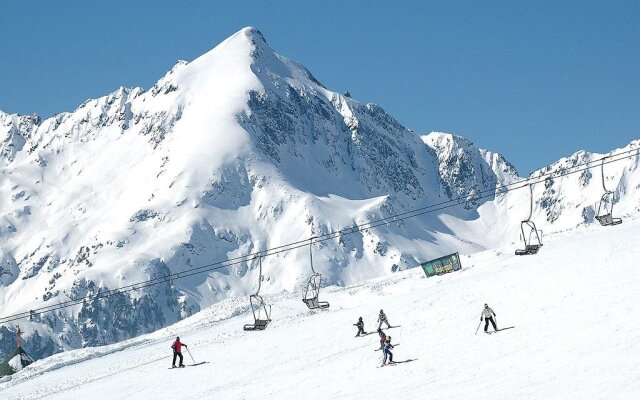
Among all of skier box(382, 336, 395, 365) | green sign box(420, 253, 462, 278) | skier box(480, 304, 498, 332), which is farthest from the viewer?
green sign box(420, 253, 462, 278)

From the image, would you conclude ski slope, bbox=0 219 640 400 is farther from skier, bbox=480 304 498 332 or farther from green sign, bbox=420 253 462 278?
green sign, bbox=420 253 462 278

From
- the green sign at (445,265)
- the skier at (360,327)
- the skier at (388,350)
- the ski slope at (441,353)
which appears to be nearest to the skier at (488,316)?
the ski slope at (441,353)

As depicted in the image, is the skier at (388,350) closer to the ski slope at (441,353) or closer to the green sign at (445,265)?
the ski slope at (441,353)

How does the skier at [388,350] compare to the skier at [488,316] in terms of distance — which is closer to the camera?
the skier at [388,350]

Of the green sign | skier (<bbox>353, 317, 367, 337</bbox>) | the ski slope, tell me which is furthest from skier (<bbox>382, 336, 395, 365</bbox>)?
the green sign

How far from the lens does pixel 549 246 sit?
294 ft

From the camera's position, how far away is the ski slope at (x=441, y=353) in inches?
1544

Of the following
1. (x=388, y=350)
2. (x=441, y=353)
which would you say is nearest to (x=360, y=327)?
(x=441, y=353)

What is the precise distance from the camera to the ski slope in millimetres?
39219

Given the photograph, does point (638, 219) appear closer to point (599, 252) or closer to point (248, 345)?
point (599, 252)

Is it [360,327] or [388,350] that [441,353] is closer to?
[388,350]

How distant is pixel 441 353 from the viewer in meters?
47.2

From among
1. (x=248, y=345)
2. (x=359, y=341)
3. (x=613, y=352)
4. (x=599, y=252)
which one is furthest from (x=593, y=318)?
(x=248, y=345)

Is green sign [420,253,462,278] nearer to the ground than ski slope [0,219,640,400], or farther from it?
farther from it
